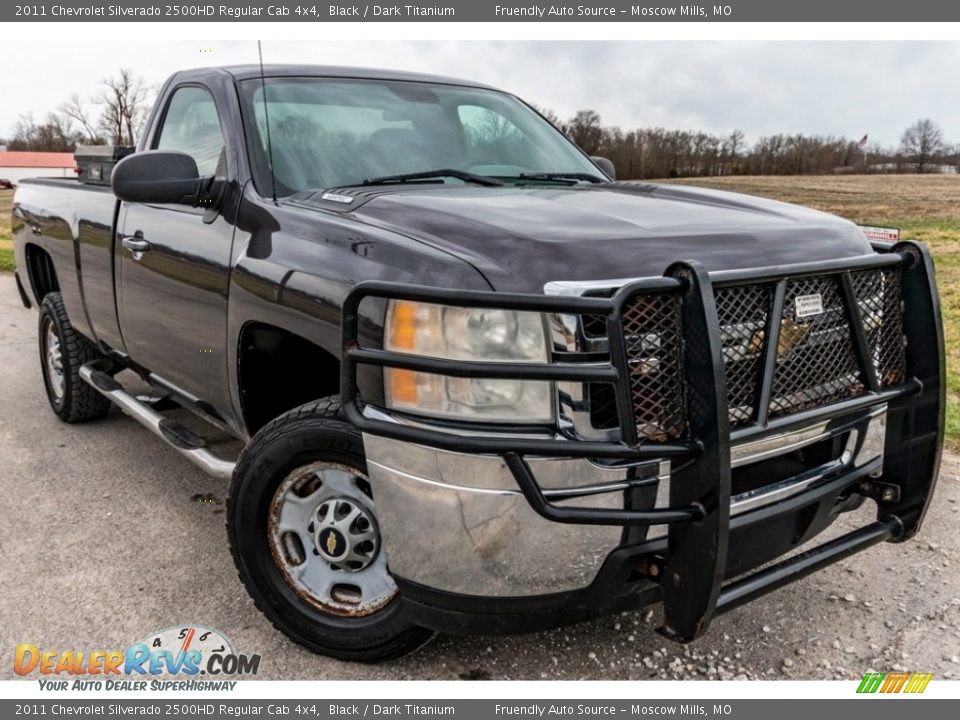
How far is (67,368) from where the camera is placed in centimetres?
524

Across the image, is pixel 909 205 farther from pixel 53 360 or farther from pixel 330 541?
pixel 330 541

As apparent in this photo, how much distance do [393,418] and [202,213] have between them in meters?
1.62

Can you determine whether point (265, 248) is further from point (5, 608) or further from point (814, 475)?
point (814, 475)

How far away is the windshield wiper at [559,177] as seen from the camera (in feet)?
12.2

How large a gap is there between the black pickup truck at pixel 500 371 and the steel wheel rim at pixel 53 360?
196 centimetres

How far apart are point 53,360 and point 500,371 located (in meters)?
4.35

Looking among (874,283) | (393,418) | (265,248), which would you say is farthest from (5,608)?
(874,283)

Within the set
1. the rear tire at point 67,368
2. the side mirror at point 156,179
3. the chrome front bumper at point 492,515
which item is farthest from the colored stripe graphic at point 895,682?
the rear tire at point 67,368

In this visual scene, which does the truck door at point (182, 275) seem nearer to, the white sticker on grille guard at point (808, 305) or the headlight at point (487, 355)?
the headlight at point (487, 355)

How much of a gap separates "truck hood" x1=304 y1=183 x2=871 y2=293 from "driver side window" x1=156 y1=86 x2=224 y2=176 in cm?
96

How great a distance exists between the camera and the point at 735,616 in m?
3.18

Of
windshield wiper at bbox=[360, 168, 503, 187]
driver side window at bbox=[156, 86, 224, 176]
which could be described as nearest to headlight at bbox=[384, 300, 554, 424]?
windshield wiper at bbox=[360, 168, 503, 187]

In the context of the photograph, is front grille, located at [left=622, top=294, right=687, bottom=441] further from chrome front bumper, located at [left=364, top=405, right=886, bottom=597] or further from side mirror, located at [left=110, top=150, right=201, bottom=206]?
side mirror, located at [left=110, top=150, right=201, bottom=206]

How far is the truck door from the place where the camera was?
3.36m
